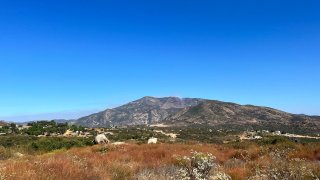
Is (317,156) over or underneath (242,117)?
underneath

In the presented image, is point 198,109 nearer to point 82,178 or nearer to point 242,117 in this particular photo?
point 242,117

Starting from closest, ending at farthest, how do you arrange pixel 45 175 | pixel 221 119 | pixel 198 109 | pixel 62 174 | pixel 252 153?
pixel 45 175, pixel 62 174, pixel 252 153, pixel 221 119, pixel 198 109

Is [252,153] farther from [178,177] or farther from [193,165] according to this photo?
[178,177]

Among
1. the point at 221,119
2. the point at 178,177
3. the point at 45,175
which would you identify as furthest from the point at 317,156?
the point at 221,119

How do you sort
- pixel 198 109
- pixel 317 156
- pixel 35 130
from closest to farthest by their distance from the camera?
1. pixel 317 156
2. pixel 35 130
3. pixel 198 109

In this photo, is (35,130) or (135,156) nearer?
(135,156)

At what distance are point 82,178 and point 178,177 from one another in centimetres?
274

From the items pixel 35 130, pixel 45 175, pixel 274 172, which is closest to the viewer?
pixel 45 175

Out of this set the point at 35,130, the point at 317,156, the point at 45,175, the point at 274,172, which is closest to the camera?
the point at 45,175

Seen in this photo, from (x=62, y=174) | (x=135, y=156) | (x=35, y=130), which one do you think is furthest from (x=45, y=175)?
(x=35, y=130)

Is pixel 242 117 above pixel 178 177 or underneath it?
above

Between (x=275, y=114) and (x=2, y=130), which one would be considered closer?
(x=2, y=130)

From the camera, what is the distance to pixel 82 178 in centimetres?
1062

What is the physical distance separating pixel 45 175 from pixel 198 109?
613ft
